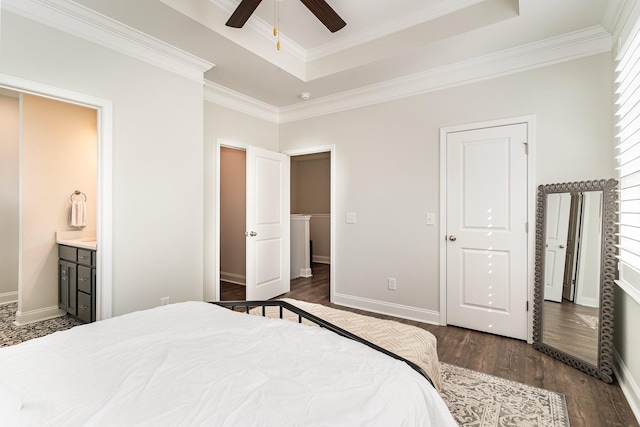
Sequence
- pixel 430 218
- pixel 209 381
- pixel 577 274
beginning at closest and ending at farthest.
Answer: pixel 209 381 → pixel 577 274 → pixel 430 218

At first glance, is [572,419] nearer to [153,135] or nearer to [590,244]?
[590,244]

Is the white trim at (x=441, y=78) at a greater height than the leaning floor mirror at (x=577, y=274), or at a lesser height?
greater

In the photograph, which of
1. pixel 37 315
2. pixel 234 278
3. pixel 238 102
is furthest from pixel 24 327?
pixel 238 102

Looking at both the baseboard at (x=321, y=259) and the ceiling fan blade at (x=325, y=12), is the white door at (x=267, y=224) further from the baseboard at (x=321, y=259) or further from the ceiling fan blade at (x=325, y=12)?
the baseboard at (x=321, y=259)

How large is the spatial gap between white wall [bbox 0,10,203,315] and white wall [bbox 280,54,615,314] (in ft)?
5.70

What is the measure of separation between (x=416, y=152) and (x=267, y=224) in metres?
2.06

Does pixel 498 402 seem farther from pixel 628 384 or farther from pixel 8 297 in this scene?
pixel 8 297

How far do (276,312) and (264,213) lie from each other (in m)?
1.79

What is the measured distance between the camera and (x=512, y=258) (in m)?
2.90

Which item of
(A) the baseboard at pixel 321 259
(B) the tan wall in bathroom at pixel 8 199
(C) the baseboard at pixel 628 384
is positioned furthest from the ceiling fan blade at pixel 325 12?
(A) the baseboard at pixel 321 259

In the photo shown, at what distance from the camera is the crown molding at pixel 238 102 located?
3.54m

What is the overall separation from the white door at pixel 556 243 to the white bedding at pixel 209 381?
2.25 meters

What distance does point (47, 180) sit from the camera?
137 inches

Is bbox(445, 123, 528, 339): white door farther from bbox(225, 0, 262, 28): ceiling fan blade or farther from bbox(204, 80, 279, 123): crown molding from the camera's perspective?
bbox(204, 80, 279, 123): crown molding
